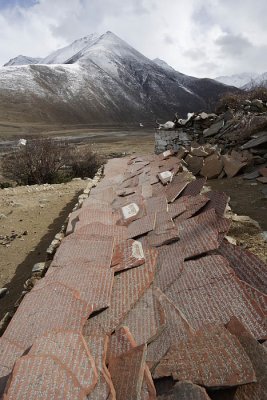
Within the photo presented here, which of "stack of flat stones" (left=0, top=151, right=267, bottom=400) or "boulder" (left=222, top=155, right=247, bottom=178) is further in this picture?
"boulder" (left=222, top=155, right=247, bottom=178)

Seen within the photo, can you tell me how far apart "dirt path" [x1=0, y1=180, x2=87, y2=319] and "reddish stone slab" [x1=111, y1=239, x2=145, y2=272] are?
6.07 feet

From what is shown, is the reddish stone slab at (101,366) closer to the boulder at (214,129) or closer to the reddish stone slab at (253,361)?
the reddish stone slab at (253,361)

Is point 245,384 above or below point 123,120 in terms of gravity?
above

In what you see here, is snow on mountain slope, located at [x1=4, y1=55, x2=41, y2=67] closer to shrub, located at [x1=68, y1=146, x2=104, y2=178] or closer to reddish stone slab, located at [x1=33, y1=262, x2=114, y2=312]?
shrub, located at [x1=68, y1=146, x2=104, y2=178]

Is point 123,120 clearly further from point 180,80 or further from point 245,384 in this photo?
point 245,384

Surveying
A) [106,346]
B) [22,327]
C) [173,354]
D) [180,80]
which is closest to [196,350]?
[173,354]

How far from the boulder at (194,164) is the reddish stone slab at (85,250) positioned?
4537 millimetres

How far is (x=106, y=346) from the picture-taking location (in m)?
1.95

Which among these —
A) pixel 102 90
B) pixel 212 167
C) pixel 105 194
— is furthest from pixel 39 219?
pixel 102 90

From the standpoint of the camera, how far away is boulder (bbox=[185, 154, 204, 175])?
7606 mm

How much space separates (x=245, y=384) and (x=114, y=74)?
88471 millimetres

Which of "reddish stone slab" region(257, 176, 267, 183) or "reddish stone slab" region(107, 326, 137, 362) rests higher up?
"reddish stone slab" region(107, 326, 137, 362)

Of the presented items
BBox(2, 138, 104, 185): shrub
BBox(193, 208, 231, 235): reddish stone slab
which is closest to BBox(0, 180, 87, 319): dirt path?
BBox(2, 138, 104, 185): shrub

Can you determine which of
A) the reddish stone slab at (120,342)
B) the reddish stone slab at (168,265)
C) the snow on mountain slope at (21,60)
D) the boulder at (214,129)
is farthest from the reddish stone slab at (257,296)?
the snow on mountain slope at (21,60)
